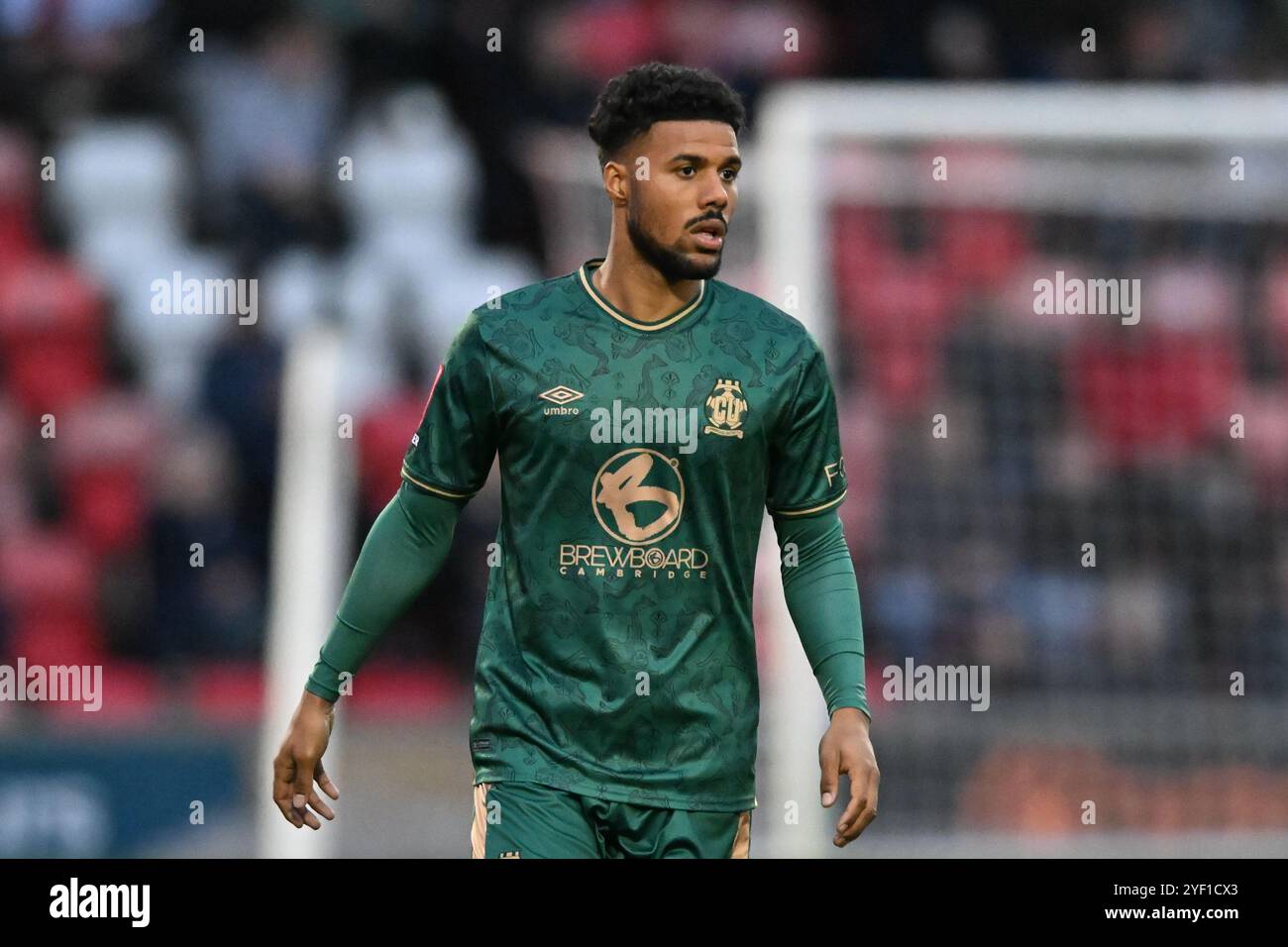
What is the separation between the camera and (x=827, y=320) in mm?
8922

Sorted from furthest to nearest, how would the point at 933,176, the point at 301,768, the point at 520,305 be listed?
1. the point at 933,176
2. the point at 520,305
3. the point at 301,768

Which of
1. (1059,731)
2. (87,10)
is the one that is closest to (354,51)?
(87,10)

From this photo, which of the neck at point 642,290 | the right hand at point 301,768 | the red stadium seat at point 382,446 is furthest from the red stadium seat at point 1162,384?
the right hand at point 301,768

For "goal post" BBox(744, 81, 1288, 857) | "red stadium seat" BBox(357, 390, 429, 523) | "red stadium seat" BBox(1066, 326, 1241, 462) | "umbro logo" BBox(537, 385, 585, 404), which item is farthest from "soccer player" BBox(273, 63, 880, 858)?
"red stadium seat" BBox(357, 390, 429, 523)

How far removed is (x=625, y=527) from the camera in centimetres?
438

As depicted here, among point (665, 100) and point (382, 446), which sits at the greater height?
point (665, 100)

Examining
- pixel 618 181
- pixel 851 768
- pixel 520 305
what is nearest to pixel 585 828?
pixel 851 768

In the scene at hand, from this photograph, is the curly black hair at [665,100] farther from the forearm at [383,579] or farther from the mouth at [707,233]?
the forearm at [383,579]

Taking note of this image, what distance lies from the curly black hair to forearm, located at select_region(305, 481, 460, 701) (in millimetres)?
818

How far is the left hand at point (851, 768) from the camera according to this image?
4141 millimetres

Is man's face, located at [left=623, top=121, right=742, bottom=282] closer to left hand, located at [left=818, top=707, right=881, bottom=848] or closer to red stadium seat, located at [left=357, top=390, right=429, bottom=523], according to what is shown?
left hand, located at [left=818, top=707, right=881, bottom=848]

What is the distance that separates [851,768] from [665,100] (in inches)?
52.6

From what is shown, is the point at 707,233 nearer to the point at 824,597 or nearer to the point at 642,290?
the point at 642,290

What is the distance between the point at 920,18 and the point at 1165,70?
142 centimetres
